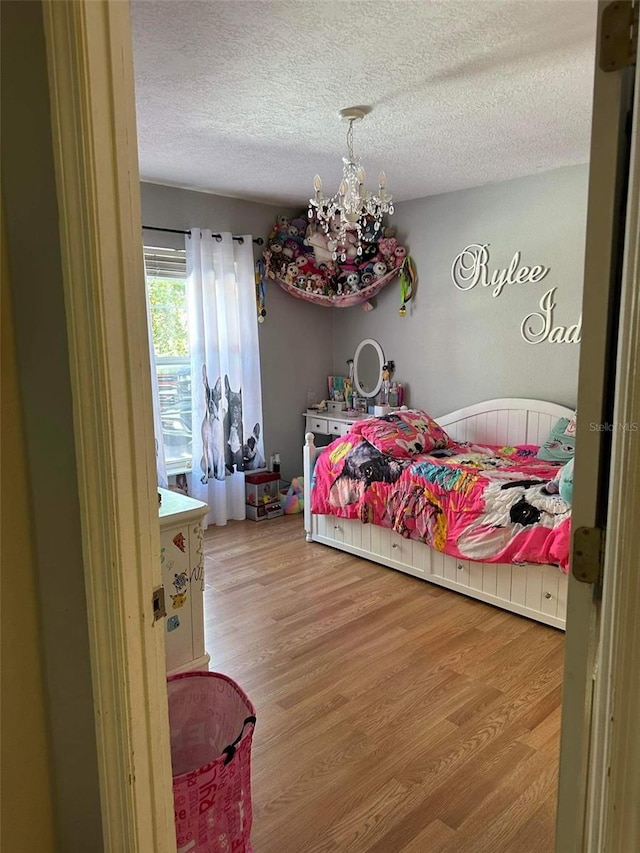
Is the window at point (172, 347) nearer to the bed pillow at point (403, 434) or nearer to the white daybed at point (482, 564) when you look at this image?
the white daybed at point (482, 564)

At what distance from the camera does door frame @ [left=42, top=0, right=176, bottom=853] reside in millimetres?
881

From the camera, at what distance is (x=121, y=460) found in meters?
0.97

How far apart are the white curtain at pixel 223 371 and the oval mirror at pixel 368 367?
955 millimetres

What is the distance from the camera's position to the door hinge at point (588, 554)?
3.18 feet

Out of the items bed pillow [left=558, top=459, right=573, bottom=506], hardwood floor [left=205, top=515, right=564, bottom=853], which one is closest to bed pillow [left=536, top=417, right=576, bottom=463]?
bed pillow [left=558, top=459, right=573, bottom=506]

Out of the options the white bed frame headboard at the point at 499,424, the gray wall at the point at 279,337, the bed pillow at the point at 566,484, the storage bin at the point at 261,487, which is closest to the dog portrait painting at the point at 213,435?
the storage bin at the point at 261,487

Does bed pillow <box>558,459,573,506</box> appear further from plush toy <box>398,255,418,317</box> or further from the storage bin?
the storage bin

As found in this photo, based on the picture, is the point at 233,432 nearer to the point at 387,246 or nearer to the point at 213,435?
the point at 213,435

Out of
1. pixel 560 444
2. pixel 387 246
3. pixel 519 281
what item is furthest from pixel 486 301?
pixel 560 444

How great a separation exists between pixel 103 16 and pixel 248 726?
1.46 metres

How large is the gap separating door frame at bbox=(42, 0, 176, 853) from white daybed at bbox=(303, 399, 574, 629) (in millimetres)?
2114

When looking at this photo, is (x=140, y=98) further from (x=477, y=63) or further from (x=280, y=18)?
(x=477, y=63)

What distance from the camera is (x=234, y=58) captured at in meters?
2.20

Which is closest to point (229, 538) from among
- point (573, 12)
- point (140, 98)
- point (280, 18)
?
point (140, 98)
